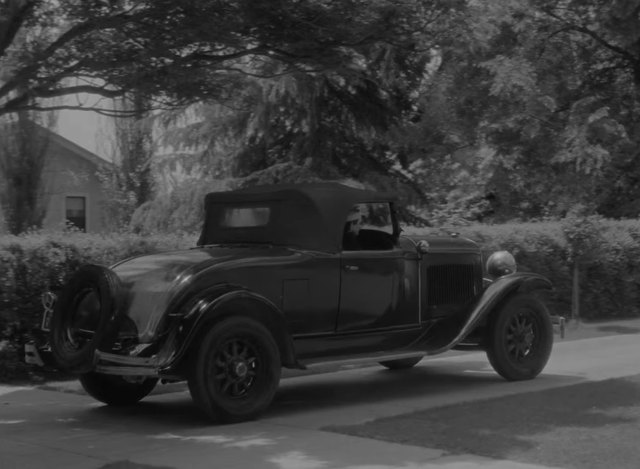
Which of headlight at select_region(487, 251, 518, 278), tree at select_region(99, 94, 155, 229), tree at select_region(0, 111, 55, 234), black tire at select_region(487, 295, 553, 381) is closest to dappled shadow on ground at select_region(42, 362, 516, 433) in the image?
black tire at select_region(487, 295, 553, 381)

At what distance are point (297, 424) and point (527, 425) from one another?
186 centimetres

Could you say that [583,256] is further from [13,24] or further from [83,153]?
[83,153]

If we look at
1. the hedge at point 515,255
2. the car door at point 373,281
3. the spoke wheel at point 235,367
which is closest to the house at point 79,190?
the hedge at point 515,255

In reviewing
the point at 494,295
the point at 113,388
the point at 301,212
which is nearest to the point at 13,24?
the point at 301,212

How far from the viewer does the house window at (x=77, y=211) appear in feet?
90.8

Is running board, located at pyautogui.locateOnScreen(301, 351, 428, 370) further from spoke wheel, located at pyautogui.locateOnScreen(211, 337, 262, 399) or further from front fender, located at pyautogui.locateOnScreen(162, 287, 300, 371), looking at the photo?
spoke wheel, located at pyautogui.locateOnScreen(211, 337, 262, 399)

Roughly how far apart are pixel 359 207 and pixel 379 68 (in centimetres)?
1261

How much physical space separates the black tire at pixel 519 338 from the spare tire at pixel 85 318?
12.8 ft

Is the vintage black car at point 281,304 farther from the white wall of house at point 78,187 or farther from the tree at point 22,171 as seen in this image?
the white wall of house at point 78,187

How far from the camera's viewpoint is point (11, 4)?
9414mm

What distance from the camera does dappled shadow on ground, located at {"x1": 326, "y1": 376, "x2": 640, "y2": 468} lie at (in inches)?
273

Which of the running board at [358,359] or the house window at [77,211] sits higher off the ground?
the house window at [77,211]

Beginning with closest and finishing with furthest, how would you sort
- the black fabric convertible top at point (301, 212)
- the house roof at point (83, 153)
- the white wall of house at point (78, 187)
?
the black fabric convertible top at point (301, 212) → the white wall of house at point (78, 187) → the house roof at point (83, 153)

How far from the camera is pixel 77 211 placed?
2783 cm
